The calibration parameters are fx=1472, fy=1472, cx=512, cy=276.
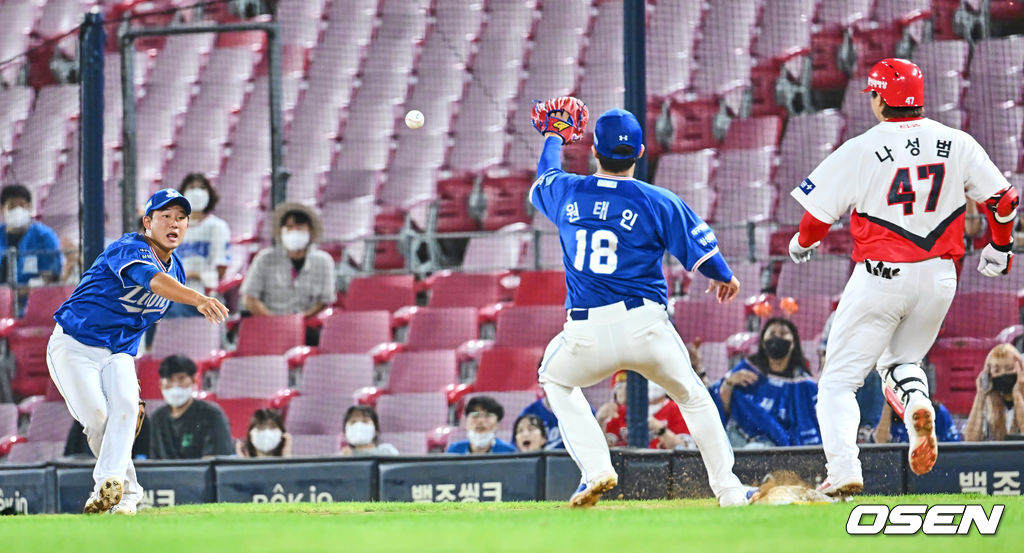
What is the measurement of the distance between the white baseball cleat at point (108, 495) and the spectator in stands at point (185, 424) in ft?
7.95

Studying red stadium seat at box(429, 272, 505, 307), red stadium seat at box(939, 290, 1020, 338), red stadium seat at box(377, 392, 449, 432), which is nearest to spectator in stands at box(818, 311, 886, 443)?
red stadium seat at box(939, 290, 1020, 338)

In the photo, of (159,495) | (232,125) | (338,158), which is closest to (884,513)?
(159,495)

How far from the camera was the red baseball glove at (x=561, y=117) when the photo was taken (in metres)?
6.20

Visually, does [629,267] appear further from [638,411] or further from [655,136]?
[655,136]

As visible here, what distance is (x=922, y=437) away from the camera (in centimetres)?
563

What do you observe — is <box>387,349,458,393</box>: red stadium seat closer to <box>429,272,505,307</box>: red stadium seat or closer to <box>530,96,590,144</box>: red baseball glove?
<box>429,272,505,307</box>: red stadium seat

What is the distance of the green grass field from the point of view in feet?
14.4

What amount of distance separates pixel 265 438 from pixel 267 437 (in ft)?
0.06

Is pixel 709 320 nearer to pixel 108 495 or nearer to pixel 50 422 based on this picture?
pixel 50 422

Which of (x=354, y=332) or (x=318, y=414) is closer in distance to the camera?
(x=318, y=414)

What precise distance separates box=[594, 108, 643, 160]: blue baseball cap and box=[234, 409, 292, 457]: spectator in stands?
388cm

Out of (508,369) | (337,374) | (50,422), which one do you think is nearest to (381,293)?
(337,374)

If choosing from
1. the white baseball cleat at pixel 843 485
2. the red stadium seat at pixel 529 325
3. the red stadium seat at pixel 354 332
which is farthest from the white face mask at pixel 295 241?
the white baseball cleat at pixel 843 485

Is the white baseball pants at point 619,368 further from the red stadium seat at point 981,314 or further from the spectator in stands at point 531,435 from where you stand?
the red stadium seat at point 981,314
